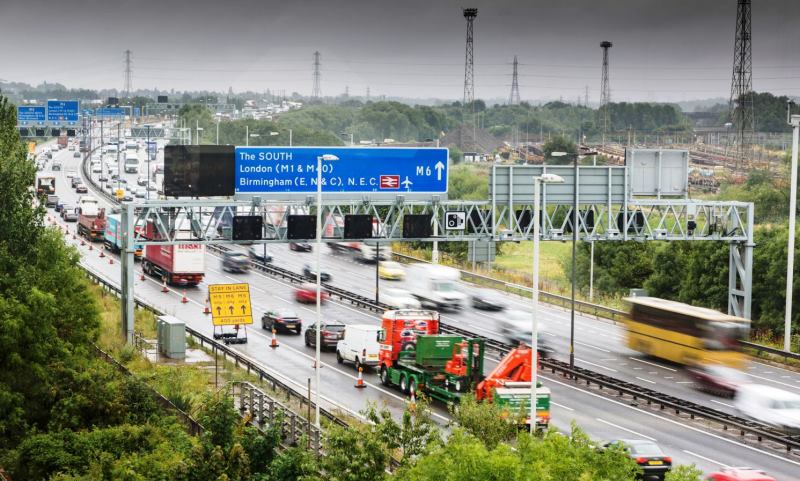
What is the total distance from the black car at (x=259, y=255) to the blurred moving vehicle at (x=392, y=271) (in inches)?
418

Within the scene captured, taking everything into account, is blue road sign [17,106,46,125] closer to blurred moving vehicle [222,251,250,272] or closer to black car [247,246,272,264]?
black car [247,246,272,264]

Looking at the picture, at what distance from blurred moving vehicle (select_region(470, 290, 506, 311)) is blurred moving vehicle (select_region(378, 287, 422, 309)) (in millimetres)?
3616

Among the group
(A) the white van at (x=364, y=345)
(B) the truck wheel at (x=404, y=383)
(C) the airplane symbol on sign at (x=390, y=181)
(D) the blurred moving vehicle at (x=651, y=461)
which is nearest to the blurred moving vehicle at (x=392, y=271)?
(C) the airplane symbol on sign at (x=390, y=181)

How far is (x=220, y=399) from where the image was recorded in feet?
107

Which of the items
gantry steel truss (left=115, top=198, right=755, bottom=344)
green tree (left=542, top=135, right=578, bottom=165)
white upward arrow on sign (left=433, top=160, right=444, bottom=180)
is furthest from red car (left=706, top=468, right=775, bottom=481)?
green tree (left=542, top=135, right=578, bottom=165)

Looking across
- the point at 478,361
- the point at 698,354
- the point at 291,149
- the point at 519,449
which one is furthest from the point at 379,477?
the point at 291,149

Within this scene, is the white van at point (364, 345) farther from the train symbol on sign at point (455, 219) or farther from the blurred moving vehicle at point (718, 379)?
the blurred moving vehicle at point (718, 379)

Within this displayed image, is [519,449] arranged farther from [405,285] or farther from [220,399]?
[405,285]

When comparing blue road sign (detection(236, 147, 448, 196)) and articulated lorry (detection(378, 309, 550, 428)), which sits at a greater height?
blue road sign (detection(236, 147, 448, 196))

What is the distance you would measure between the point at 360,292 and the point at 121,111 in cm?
9157

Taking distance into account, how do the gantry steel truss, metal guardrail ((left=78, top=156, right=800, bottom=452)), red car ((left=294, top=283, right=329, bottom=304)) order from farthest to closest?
red car ((left=294, top=283, right=329, bottom=304)) < the gantry steel truss < metal guardrail ((left=78, top=156, right=800, bottom=452))

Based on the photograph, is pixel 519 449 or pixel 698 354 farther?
pixel 698 354

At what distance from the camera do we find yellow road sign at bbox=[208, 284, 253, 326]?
51.7 meters

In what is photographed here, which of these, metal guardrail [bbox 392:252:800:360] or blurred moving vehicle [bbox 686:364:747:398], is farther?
metal guardrail [bbox 392:252:800:360]
